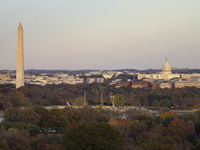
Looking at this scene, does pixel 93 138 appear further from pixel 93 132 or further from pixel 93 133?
pixel 93 132

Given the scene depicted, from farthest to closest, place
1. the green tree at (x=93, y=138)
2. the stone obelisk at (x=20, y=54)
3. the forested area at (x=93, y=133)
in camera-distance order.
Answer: the stone obelisk at (x=20, y=54), the forested area at (x=93, y=133), the green tree at (x=93, y=138)

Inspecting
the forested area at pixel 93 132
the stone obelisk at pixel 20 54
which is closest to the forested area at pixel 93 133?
the forested area at pixel 93 132

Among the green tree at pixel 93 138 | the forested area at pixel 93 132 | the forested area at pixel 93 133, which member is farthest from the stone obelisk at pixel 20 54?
the green tree at pixel 93 138

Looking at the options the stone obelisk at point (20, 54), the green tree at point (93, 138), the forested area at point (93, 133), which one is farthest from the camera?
the stone obelisk at point (20, 54)

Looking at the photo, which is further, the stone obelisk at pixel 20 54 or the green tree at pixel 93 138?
the stone obelisk at pixel 20 54

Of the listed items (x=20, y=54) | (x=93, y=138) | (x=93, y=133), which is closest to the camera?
Result: (x=93, y=138)

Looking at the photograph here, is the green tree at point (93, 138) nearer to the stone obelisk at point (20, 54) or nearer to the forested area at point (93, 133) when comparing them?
the forested area at point (93, 133)

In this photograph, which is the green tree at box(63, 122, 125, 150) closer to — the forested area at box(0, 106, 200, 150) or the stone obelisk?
the forested area at box(0, 106, 200, 150)

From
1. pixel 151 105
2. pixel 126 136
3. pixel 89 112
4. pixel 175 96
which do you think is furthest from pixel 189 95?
pixel 126 136

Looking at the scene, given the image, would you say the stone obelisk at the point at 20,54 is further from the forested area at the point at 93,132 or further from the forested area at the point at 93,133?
the forested area at the point at 93,133

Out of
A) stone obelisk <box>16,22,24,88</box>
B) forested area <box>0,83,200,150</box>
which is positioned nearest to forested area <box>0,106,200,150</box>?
forested area <box>0,83,200,150</box>

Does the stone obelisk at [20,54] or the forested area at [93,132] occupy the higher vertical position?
the stone obelisk at [20,54]

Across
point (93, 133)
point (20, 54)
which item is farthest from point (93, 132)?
point (20, 54)

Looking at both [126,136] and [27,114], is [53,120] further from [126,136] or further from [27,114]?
[126,136]
